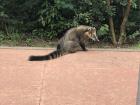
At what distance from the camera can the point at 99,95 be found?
736 centimetres

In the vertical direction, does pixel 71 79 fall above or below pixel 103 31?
below

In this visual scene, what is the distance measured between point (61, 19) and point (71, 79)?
3.81 meters

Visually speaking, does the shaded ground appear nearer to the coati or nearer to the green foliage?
the coati

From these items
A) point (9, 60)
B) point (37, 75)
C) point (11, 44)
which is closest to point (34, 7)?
point (11, 44)

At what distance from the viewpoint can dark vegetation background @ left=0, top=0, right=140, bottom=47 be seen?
11.5 meters

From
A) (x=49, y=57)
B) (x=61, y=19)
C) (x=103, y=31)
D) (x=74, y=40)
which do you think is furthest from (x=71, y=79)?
(x=61, y=19)

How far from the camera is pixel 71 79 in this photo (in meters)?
8.03

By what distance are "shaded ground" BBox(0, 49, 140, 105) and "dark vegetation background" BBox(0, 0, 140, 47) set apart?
6.44 ft

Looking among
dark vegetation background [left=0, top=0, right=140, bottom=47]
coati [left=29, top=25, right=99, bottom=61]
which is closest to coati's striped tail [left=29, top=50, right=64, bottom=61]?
coati [left=29, top=25, right=99, bottom=61]

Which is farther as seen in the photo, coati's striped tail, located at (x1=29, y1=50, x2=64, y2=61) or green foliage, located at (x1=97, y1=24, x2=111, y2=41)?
green foliage, located at (x1=97, y1=24, x2=111, y2=41)

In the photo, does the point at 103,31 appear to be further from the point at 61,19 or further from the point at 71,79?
the point at 71,79

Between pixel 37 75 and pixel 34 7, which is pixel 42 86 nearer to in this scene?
pixel 37 75

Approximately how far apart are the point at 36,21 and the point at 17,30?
0.51 metres

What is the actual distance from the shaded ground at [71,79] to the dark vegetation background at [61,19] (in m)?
1.96
